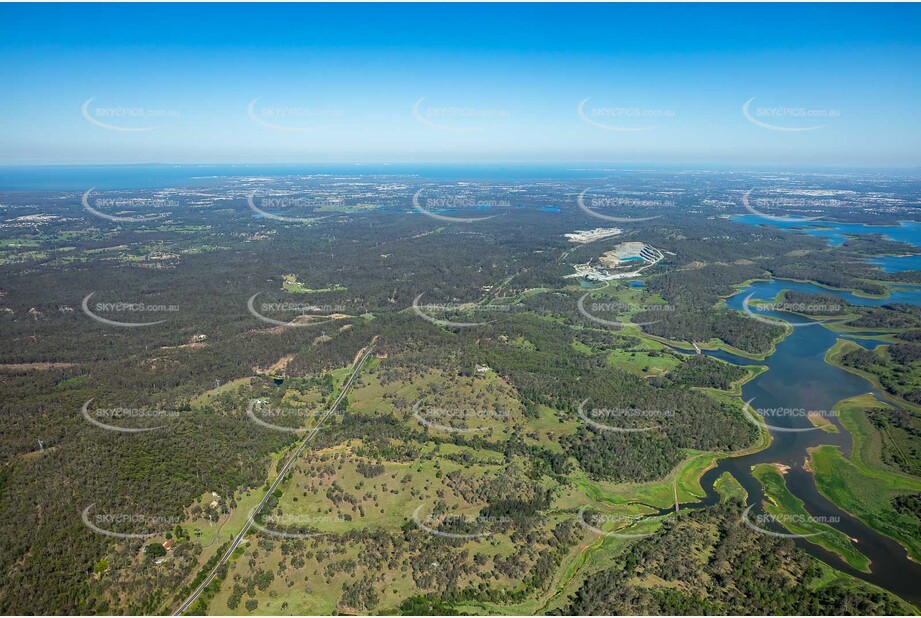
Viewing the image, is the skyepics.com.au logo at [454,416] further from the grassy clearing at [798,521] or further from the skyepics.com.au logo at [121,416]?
the grassy clearing at [798,521]

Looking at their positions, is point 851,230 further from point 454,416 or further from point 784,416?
point 454,416

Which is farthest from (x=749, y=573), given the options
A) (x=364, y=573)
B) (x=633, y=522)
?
(x=364, y=573)

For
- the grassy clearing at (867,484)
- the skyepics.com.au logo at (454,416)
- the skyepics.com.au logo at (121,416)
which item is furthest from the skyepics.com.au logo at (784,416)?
the skyepics.com.au logo at (121,416)

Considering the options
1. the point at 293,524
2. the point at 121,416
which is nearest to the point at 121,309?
the point at 121,416

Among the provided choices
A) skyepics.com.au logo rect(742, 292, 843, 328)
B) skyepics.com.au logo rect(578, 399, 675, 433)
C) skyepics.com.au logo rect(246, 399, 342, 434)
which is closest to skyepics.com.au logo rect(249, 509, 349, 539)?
skyepics.com.au logo rect(246, 399, 342, 434)

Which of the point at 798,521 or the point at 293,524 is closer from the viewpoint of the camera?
the point at 293,524

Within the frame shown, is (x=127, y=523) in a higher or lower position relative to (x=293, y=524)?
higher
